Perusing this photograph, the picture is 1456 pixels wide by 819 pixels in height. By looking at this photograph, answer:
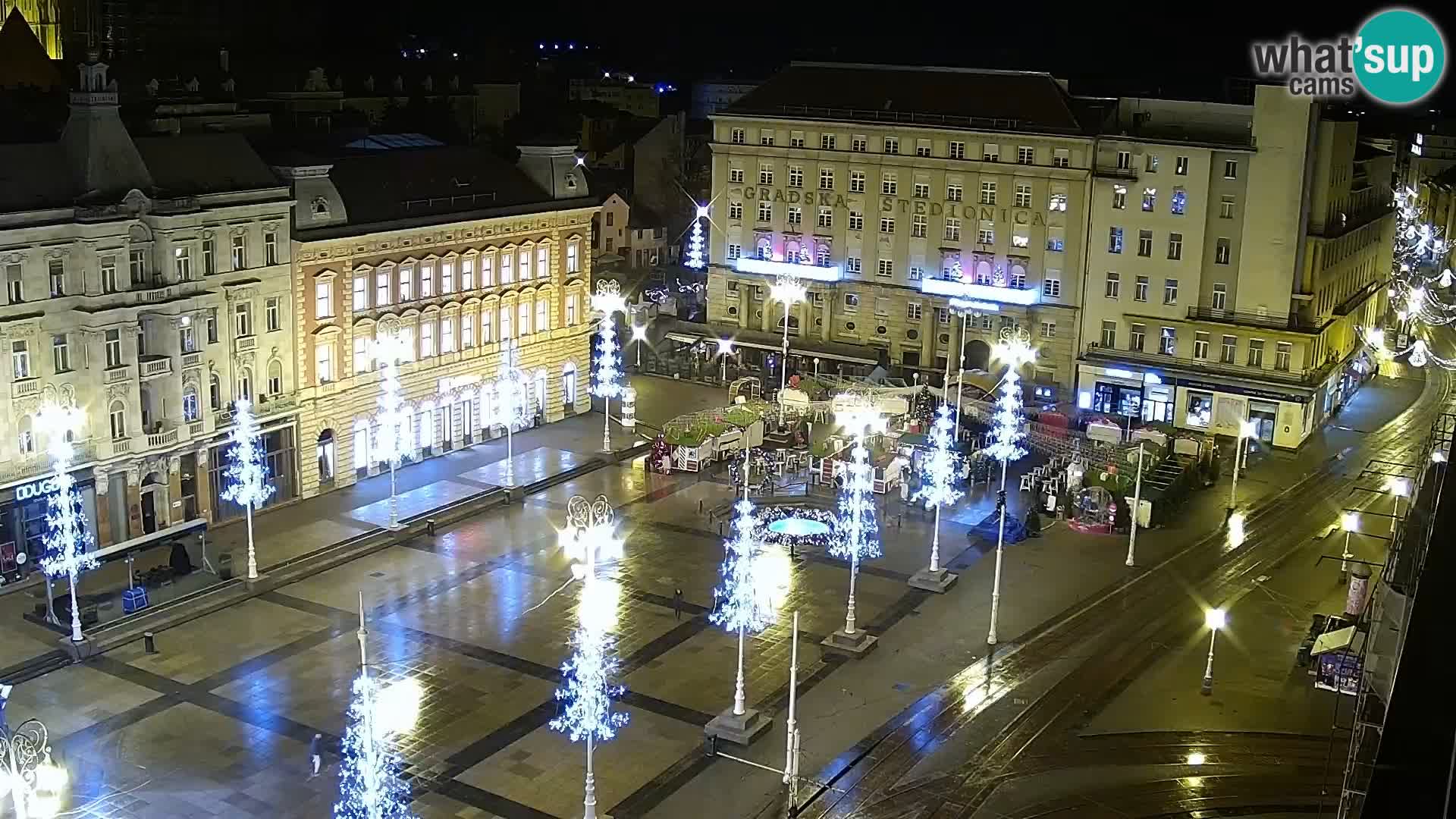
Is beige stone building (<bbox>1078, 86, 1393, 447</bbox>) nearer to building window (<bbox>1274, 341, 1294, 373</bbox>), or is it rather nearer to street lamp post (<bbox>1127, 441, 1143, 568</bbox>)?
building window (<bbox>1274, 341, 1294, 373</bbox>)

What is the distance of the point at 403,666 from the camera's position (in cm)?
4803

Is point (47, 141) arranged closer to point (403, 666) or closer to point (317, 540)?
point (317, 540)

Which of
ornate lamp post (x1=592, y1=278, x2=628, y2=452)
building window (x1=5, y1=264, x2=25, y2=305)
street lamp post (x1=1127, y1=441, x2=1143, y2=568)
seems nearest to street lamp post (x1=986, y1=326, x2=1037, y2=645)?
street lamp post (x1=1127, y1=441, x2=1143, y2=568)

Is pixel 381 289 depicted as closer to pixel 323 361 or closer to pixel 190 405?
pixel 323 361

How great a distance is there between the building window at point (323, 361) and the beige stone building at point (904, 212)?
110 ft

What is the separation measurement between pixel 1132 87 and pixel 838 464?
39.4 metres

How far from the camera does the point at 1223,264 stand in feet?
263

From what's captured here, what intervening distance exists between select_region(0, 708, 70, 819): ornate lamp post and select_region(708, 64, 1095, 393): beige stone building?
57.9m

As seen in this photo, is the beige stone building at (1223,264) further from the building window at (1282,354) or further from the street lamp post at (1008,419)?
the street lamp post at (1008,419)

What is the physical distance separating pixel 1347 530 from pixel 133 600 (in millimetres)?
48273

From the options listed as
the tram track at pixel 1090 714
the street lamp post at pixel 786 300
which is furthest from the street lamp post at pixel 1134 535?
the street lamp post at pixel 786 300

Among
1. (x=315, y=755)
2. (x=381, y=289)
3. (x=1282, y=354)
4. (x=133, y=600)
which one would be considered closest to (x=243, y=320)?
(x=381, y=289)

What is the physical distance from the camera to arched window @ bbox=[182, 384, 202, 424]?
5916 cm

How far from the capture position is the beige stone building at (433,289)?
65.6 meters
